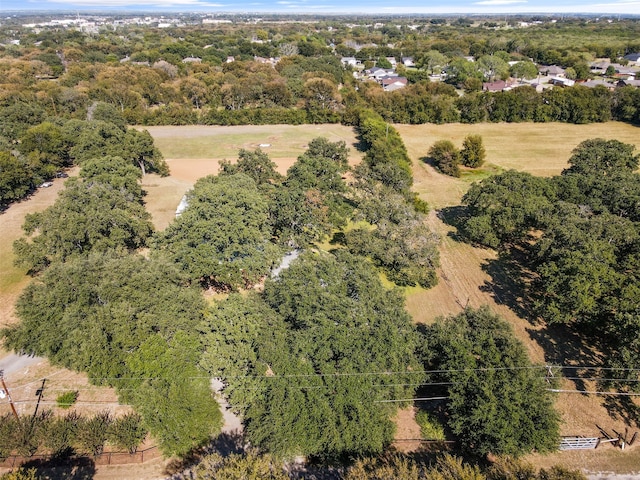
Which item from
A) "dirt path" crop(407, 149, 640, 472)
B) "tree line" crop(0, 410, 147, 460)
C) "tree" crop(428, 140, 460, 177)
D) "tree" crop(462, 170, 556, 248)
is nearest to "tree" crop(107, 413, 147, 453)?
"tree line" crop(0, 410, 147, 460)

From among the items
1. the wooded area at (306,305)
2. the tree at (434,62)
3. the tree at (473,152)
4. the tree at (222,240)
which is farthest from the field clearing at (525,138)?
the tree at (434,62)

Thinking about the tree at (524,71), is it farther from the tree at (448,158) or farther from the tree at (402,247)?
the tree at (402,247)

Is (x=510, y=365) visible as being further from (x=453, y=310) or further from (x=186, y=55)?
(x=186, y=55)

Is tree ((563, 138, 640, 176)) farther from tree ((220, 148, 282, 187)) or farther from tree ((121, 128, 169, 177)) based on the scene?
tree ((121, 128, 169, 177))

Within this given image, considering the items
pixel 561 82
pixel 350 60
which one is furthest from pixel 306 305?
pixel 350 60

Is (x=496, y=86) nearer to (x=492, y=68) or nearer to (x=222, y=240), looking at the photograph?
(x=492, y=68)
